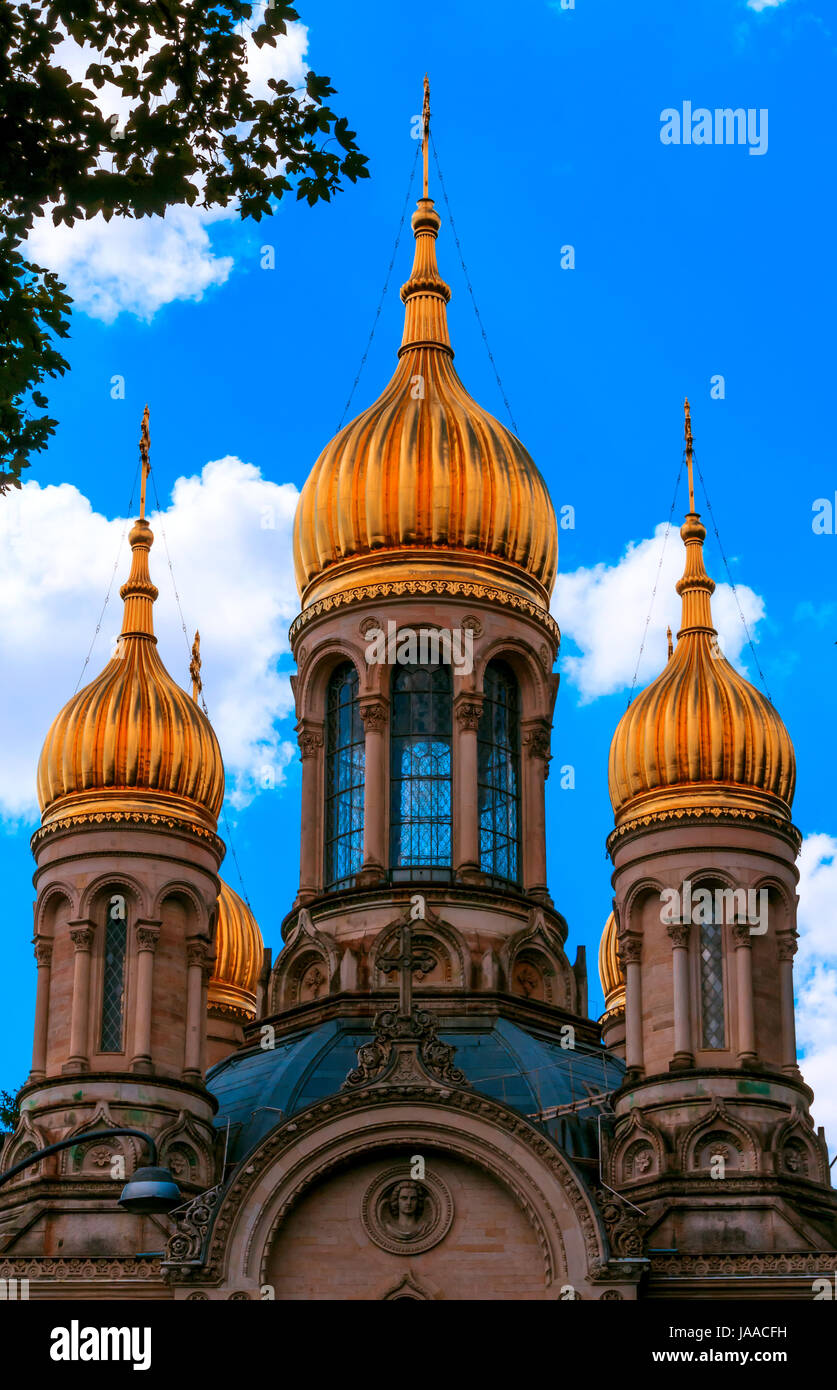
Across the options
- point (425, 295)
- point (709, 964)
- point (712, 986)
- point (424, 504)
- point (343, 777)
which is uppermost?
point (425, 295)

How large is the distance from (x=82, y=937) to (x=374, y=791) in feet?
20.9

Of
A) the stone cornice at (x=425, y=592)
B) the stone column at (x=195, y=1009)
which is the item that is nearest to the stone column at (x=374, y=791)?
the stone cornice at (x=425, y=592)

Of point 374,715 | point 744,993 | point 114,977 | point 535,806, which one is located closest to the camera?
point 744,993

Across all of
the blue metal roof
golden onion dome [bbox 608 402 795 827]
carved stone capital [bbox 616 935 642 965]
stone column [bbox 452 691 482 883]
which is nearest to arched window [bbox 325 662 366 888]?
stone column [bbox 452 691 482 883]

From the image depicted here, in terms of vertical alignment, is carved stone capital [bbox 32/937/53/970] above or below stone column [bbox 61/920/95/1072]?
above

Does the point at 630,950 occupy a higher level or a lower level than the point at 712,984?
higher

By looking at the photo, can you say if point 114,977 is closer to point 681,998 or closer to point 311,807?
point 311,807

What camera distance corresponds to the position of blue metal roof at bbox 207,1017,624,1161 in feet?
137

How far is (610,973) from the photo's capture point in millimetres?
56125

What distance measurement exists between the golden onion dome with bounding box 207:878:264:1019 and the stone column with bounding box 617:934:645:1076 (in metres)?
14.1

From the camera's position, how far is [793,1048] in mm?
42156

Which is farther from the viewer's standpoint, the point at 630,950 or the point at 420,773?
the point at 420,773

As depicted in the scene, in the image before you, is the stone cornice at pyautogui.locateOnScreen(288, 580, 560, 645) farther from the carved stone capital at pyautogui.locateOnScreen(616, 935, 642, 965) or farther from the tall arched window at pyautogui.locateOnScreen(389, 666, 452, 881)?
the carved stone capital at pyautogui.locateOnScreen(616, 935, 642, 965)

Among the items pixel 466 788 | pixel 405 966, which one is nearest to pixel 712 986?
pixel 405 966
